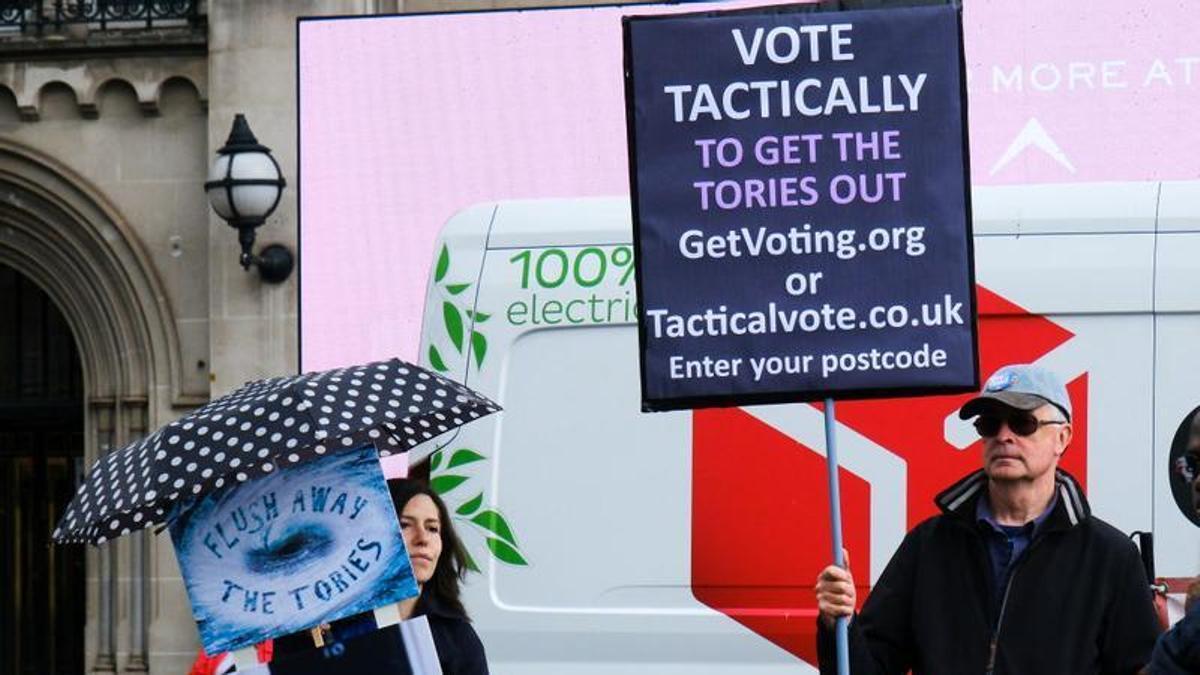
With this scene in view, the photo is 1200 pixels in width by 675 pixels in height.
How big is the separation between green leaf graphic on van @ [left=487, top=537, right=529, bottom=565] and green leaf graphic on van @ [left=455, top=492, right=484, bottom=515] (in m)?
0.10

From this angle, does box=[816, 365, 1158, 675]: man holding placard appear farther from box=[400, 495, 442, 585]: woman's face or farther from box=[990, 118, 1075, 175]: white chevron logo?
box=[990, 118, 1075, 175]: white chevron logo

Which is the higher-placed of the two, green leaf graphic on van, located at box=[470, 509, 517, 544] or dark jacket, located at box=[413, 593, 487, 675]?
green leaf graphic on van, located at box=[470, 509, 517, 544]

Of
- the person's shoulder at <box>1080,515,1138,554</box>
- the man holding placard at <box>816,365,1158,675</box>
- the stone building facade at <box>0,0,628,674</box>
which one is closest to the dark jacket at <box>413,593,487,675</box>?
the man holding placard at <box>816,365,1158,675</box>

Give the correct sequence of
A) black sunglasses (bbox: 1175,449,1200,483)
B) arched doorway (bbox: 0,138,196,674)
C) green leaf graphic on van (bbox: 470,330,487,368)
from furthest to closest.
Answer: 1. arched doorway (bbox: 0,138,196,674)
2. green leaf graphic on van (bbox: 470,330,487,368)
3. black sunglasses (bbox: 1175,449,1200,483)

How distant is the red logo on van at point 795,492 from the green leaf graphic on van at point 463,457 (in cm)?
65

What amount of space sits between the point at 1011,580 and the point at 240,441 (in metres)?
1.57

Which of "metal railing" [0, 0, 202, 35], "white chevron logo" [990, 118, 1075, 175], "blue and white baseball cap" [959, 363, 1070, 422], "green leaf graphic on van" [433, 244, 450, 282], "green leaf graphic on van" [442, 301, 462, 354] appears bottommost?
"blue and white baseball cap" [959, 363, 1070, 422]

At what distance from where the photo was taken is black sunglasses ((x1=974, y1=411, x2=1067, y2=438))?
4.88 m

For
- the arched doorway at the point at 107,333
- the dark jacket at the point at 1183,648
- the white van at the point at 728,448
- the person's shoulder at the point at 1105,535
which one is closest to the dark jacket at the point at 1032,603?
the person's shoulder at the point at 1105,535

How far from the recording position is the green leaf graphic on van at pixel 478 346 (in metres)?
7.13

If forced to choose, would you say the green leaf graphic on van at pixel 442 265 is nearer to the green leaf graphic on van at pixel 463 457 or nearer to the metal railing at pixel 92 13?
the green leaf graphic on van at pixel 463 457

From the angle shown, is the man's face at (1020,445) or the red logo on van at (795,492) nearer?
Result: the man's face at (1020,445)

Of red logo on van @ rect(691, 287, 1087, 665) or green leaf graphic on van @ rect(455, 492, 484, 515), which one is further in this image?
green leaf graphic on van @ rect(455, 492, 484, 515)

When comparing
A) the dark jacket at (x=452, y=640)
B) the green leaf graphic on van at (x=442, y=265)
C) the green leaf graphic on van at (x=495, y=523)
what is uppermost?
the green leaf graphic on van at (x=442, y=265)
